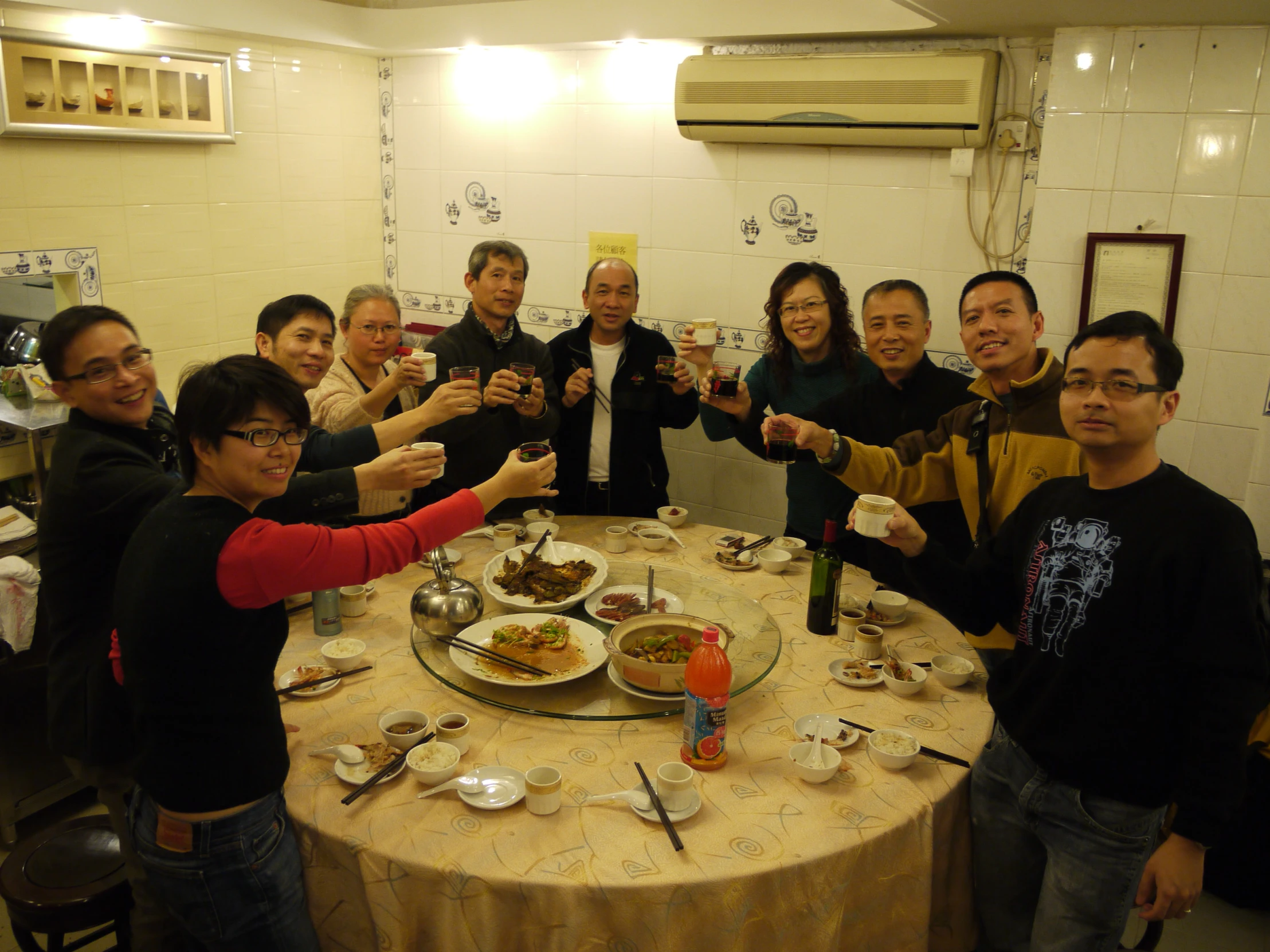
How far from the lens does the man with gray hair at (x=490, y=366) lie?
381 cm

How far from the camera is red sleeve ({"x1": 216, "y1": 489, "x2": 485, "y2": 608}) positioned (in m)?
1.70

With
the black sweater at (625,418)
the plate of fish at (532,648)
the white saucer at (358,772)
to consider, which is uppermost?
the black sweater at (625,418)

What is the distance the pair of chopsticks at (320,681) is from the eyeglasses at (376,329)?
4.78ft

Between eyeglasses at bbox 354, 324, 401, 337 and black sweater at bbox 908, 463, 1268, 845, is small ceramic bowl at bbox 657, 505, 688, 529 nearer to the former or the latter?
eyeglasses at bbox 354, 324, 401, 337

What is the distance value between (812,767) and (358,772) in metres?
1.01

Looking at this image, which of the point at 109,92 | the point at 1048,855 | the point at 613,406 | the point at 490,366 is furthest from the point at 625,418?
the point at 109,92

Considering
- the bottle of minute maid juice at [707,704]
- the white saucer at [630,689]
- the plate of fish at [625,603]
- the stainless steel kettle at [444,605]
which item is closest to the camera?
the bottle of minute maid juice at [707,704]

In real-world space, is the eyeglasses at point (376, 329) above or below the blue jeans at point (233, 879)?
above

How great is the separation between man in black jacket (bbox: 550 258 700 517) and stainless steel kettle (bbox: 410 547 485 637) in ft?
5.03

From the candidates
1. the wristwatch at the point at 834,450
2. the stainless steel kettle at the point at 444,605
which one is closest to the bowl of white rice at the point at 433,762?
the stainless steel kettle at the point at 444,605

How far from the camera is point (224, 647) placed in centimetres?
174

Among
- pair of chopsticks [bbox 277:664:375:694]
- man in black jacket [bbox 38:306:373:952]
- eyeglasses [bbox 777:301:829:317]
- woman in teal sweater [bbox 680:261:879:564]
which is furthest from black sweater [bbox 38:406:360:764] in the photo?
eyeglasses [bbox 777:301:829:317]

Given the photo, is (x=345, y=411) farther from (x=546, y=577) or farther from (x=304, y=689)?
(x=304, y=689)

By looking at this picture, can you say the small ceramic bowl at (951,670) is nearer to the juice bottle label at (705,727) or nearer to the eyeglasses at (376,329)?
the juice bottle label at (705,727)
